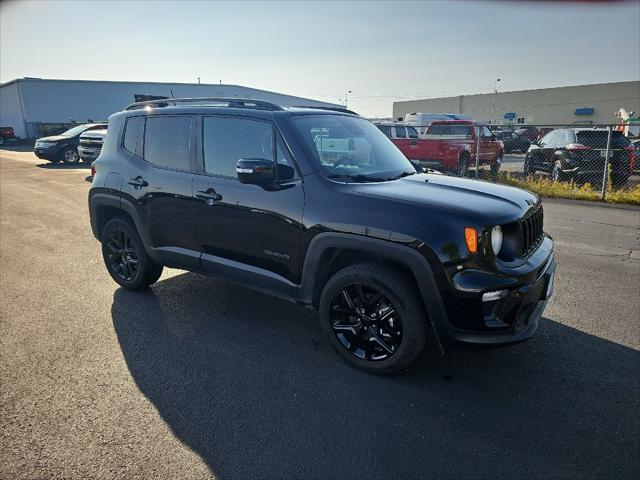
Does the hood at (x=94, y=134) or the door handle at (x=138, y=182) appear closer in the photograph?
the door handle at (x=138, y=182)

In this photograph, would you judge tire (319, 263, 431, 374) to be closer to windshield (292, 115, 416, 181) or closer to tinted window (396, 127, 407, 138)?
windshield (292, 115, 416, 181)

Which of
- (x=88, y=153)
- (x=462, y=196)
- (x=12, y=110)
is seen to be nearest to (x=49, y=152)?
(x=88, y=153)

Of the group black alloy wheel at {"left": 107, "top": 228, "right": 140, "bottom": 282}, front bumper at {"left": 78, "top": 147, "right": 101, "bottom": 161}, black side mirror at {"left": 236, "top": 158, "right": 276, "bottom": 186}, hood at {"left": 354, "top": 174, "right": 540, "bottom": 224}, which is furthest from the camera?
front bumper at {"left": 78, "top": 147, "right": 101, "bottom": 161}

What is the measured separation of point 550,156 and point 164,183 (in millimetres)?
12459

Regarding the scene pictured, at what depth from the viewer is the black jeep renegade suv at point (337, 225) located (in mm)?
2777

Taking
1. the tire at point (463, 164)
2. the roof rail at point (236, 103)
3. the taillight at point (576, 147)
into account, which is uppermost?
the roof rail at point (236, 103)

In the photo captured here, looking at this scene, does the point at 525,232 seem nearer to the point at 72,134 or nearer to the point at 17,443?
the point at 17,443

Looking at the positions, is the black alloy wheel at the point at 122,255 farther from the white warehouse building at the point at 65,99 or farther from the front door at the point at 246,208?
the white warehouse building at the point at 65,99

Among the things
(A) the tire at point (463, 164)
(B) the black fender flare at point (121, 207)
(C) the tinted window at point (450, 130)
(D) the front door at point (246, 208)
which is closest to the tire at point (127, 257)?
(B) the black fender flare at point (121, 207)

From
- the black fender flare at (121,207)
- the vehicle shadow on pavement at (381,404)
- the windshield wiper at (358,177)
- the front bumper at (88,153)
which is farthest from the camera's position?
the front bumper at (88,153)

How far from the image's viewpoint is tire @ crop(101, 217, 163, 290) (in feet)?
15.1

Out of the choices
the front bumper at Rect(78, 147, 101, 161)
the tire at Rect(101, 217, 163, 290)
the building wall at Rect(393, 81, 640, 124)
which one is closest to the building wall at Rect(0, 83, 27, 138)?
the front bumper at Rect(78, 147, 101, 161)

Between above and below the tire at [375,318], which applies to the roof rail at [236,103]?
above

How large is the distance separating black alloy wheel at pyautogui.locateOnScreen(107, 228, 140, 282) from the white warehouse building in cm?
3825
